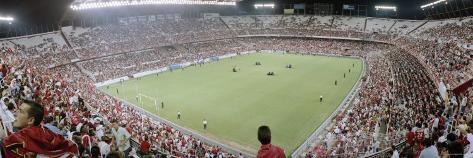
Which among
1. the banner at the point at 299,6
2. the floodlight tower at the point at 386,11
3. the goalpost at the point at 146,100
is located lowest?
the goalpost at the point at 146,100

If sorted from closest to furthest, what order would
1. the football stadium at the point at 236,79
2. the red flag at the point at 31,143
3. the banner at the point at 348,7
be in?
the red flag at the point at 31,143, the football stadium at the point at 236,79, the banner at the point at 348,7

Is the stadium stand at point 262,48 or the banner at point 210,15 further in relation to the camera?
the banner at point 210,15

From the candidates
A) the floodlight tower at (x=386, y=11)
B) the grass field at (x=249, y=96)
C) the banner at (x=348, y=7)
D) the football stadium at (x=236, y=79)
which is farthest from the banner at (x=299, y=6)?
the grass field at (x=249, y=96)

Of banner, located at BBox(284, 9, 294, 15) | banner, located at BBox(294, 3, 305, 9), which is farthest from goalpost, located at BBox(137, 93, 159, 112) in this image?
banner, located at BBox(294, 3, 305, 9)

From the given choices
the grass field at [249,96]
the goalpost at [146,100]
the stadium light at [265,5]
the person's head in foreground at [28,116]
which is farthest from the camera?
the stadium light at [265,5]

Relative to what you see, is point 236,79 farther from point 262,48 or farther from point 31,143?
point 31,143

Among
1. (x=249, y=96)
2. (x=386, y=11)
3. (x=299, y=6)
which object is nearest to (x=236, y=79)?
(x=249, y=96)

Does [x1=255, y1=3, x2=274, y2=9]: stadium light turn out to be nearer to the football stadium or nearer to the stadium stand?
the football stadium

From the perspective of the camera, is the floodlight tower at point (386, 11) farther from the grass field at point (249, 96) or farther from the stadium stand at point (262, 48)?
the grass field at point (249, 96)
